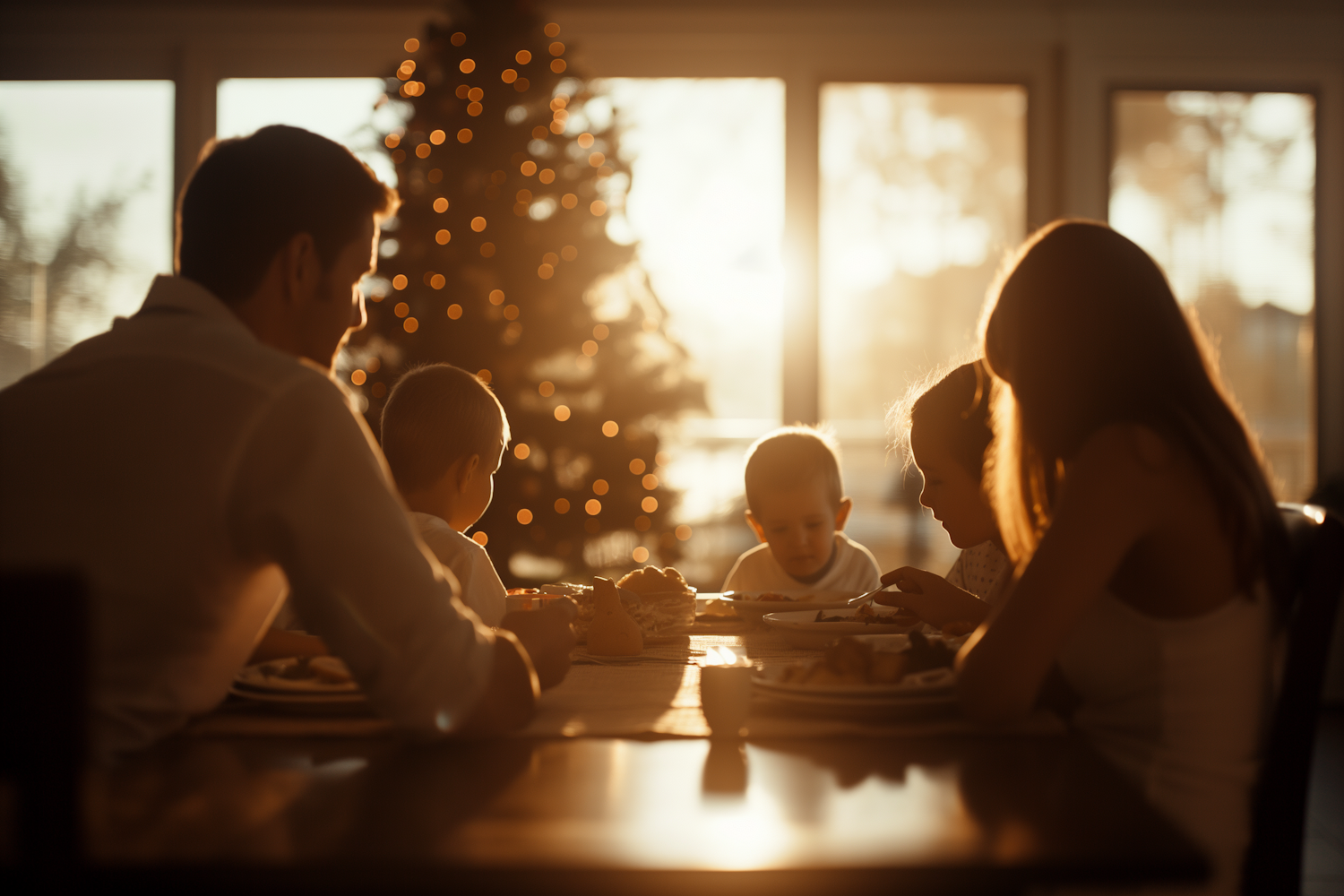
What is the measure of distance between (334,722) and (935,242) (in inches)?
162

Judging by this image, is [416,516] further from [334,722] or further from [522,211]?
[522,211]

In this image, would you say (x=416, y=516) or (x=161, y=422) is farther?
(x=416, y=516)

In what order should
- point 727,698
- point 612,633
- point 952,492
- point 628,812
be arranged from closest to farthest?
point 628,812
point 727,698
point 612,633
point 952,492

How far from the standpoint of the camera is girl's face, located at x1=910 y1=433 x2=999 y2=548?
2021mm

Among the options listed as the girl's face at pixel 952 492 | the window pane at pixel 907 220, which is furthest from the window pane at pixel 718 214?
the girl's face at pixel 952 492

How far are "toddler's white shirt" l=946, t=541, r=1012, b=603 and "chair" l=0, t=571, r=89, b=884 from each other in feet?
5.77

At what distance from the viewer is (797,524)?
2.44 metres

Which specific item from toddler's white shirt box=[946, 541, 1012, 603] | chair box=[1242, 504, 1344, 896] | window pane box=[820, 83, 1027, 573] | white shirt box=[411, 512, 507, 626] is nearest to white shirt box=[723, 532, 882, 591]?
toddler's white shirt box=[946, 541, 1012, 603]

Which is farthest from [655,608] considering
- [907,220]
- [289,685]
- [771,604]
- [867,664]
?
[907,220]

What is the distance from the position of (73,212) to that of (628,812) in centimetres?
497

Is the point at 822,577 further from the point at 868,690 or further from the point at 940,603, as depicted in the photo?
the point at 868,690

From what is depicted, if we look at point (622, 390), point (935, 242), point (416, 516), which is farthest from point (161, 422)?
point (935, 242)

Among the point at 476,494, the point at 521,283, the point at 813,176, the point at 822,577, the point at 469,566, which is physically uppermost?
the point at 813,176

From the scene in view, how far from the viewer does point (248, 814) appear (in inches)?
31.2
